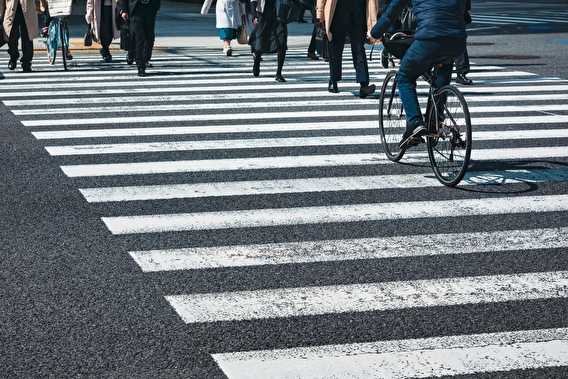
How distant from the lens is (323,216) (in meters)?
6.58

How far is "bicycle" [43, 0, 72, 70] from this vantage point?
52.4 ft

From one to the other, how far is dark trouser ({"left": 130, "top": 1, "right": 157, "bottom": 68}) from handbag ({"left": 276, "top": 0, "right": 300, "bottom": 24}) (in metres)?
2.11

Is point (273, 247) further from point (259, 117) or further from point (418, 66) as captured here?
point (259, 117)

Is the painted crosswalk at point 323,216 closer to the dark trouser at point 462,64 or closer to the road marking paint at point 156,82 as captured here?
the dark trouser at point 462,64

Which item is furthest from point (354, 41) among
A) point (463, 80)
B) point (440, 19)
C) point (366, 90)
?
point (440, 19)

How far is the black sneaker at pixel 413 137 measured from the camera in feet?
24.8

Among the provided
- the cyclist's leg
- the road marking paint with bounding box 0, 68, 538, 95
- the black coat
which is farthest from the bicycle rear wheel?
the black coat

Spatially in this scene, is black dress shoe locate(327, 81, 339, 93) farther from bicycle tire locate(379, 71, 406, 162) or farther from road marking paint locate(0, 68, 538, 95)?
bicycle tire locate(379, 71, 406, 162)

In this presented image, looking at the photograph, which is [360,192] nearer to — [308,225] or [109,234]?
[308,225]

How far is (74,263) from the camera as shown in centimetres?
543

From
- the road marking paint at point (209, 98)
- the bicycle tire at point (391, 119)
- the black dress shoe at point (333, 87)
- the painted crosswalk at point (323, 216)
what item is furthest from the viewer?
the black dress shoe at point (333, 87)

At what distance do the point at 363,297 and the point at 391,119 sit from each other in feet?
12.9

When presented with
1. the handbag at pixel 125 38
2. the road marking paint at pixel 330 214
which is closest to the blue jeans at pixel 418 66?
the road marking paint at pixel 330 214

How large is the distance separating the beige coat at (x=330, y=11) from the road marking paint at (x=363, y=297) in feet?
24.8
